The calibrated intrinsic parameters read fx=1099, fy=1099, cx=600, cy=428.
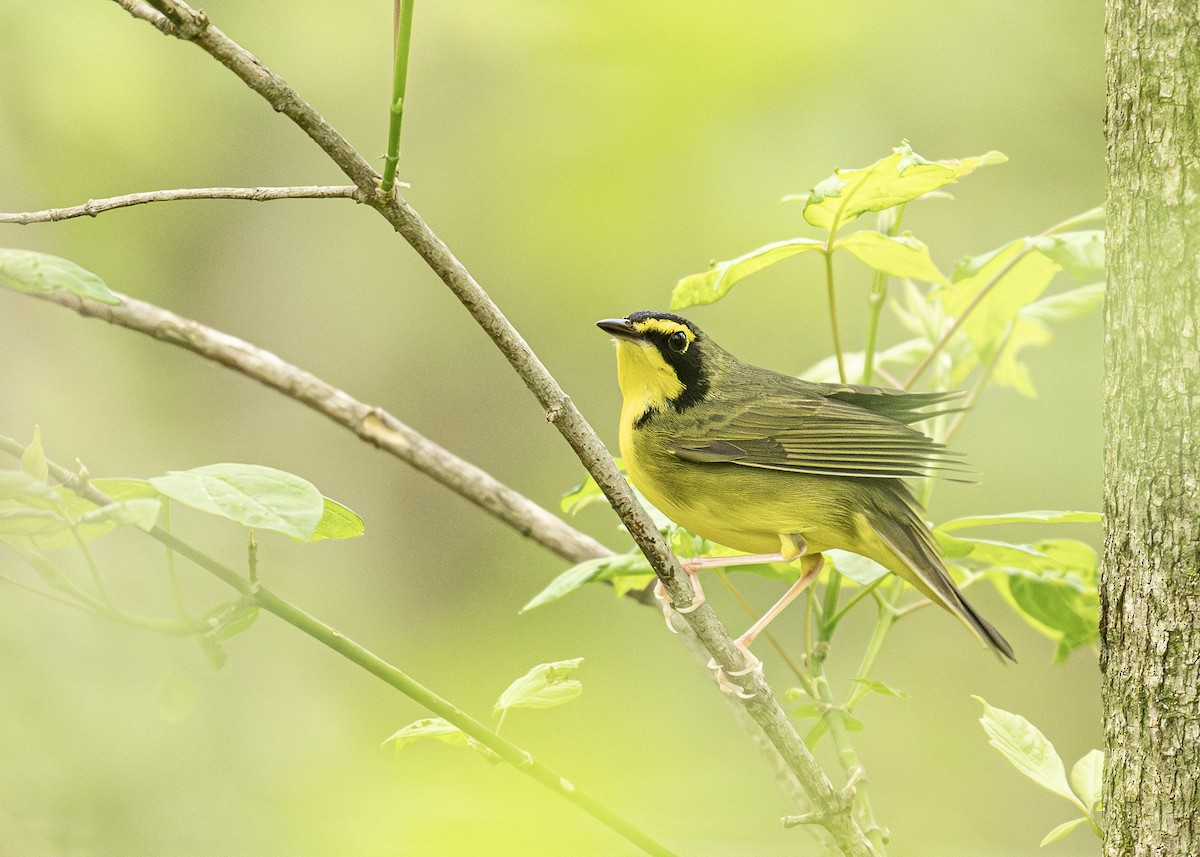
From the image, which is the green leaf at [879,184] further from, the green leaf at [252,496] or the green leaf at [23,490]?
the green leaf at [23,490]

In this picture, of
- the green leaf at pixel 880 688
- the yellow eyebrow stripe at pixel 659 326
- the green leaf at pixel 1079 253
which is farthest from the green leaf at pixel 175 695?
the yellow eyebrow stripe at pixel 659 326

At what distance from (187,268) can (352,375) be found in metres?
1.54

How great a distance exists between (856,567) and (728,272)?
0.65 m

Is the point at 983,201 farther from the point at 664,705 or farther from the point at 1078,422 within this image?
the point at 664,705

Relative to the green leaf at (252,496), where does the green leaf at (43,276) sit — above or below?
above

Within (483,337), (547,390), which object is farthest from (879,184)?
(483,337)

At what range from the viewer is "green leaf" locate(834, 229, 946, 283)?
2.18 metres

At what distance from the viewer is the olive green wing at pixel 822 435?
2744mm

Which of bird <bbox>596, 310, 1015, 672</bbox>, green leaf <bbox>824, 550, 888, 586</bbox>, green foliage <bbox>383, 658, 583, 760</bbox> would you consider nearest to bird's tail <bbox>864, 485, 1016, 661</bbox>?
bird <bbox>596, 310, 1015, 672</bbox>

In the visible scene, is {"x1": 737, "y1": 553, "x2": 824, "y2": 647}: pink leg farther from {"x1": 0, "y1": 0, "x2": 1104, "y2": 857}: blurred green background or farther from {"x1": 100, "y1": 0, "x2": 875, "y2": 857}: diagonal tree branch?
{"x1": 0, "y1": 0, "x2": 1104, "y2": 857}: blurred green background

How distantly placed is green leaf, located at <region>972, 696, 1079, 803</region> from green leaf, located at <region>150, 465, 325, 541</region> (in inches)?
48.9

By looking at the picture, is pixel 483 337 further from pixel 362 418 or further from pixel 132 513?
pixel 132 513

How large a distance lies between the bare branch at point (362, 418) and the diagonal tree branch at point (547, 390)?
3.47ft

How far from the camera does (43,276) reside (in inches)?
49.5
